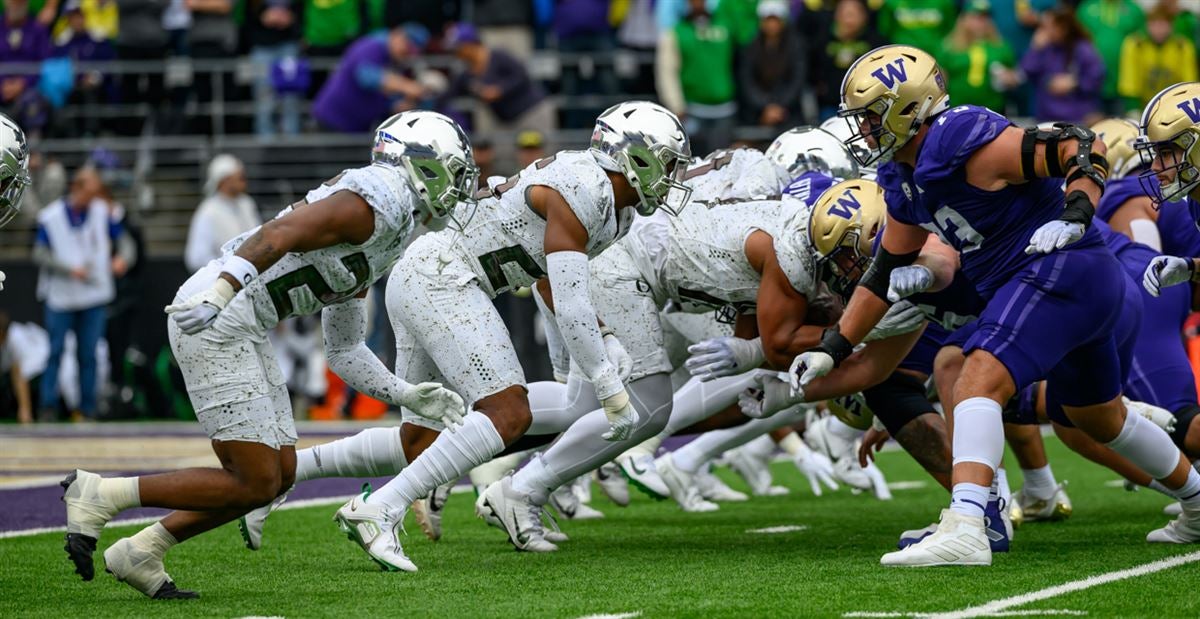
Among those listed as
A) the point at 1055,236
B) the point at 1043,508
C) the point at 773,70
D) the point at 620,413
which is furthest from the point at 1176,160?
the point at 773,70

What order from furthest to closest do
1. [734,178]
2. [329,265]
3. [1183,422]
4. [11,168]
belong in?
[734,178], [1183,422], [11,168], [329,265]

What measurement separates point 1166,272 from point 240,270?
3137 millimetres

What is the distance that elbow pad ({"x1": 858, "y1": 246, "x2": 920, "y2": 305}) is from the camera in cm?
608

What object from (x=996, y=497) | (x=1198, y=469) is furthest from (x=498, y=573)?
(x=1198, y=469)

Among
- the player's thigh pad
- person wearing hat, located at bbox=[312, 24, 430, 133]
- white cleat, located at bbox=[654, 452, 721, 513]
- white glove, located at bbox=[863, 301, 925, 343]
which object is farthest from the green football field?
person wearing hat, located at bbox=[312, 24, 430, 133]

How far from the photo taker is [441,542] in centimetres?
689

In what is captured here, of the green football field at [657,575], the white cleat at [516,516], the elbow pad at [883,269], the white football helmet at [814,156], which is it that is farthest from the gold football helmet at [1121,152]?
the white cleat at [516,516]

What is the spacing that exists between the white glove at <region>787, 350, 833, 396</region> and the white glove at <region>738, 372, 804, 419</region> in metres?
0.68

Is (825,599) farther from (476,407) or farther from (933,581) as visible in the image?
(476,407)

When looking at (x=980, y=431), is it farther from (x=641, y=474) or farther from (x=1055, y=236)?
(x=641, y=474)

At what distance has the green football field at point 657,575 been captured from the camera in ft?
16.0

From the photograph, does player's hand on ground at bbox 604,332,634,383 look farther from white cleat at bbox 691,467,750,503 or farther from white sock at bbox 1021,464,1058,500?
white cleat at bbox 691,467,750,503

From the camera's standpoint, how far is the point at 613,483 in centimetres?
818

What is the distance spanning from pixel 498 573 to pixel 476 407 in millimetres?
583
